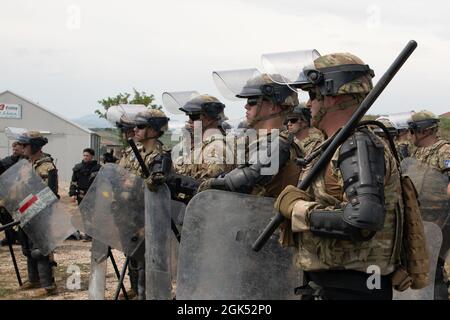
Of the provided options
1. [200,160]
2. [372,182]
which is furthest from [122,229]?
[372,182]

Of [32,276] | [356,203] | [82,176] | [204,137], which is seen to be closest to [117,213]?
[204,137]

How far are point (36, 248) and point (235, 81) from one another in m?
4.03

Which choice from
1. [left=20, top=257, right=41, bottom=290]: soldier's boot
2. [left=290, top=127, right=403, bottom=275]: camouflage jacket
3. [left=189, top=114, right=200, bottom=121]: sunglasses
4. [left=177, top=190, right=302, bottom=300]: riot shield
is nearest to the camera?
[left=290, top=127, right=403, bottom=275]: camouflage jacket

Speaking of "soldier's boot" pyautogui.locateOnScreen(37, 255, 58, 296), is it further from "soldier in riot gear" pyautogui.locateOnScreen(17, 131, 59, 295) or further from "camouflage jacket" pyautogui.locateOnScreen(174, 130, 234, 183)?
"camouflage jacket" pyautogui.locateOnScreen(174, 130, 234, 183)

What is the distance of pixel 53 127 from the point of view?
99.7 ft

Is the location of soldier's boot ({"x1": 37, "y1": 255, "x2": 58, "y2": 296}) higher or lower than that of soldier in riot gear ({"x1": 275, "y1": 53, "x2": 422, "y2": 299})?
lower

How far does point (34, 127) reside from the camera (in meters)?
30.2

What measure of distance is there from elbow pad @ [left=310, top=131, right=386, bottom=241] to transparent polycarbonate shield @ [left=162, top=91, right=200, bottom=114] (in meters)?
2.82

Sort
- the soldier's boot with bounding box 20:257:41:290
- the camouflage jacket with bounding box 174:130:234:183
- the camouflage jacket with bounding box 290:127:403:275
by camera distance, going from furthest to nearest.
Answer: the soldier's boot with bounding box 20:257:41:290 < the camouflage jacket with bounding box 174:130:234:183 < the camouflage jacket with bounding box 290:127:403:275

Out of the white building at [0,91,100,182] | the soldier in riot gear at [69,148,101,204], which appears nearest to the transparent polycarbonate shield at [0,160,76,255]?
the soldier in riot gear at [69,148,101,204]

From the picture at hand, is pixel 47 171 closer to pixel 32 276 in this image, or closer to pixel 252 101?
pixel 32 276

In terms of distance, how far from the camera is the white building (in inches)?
1167
